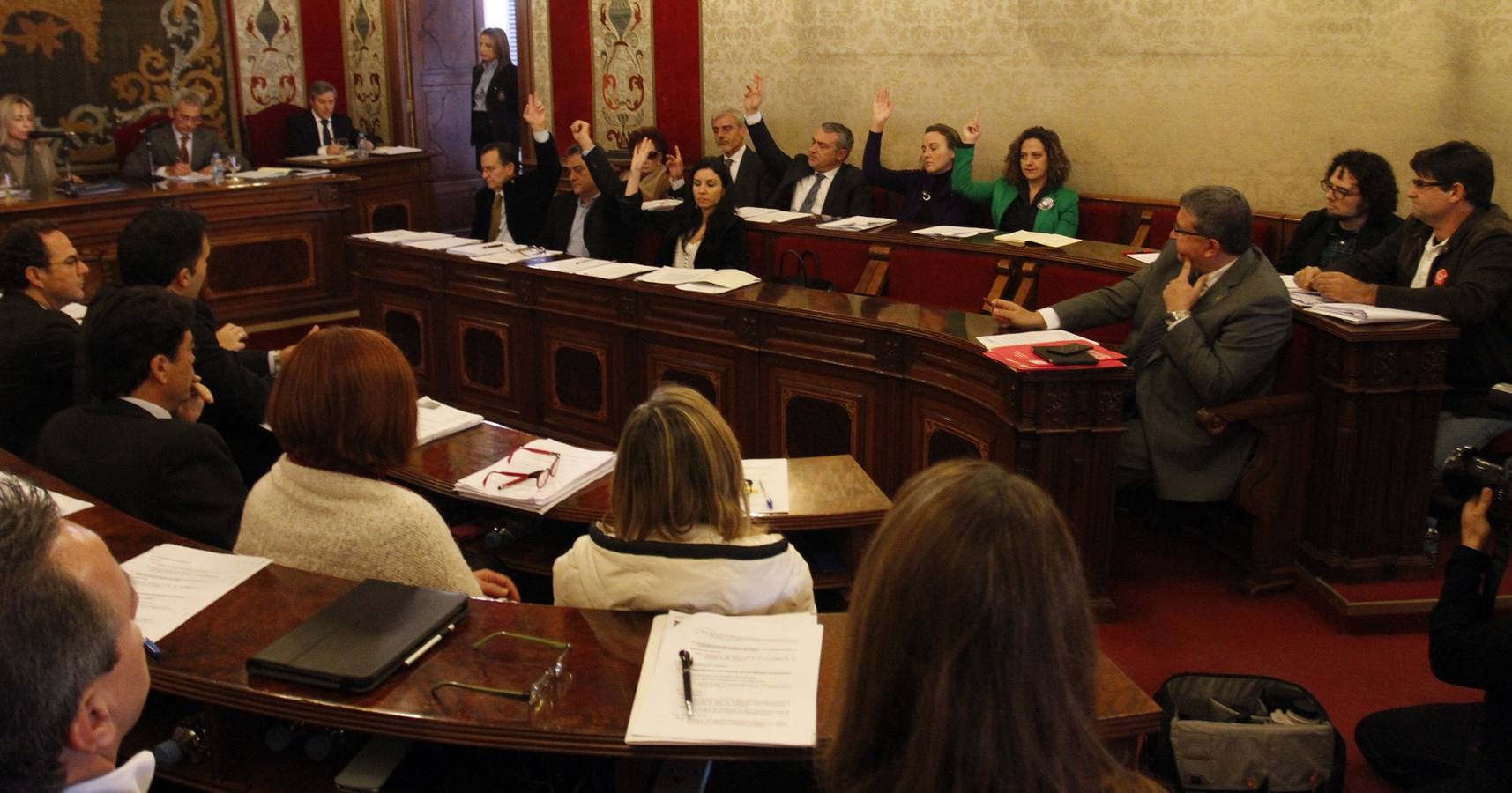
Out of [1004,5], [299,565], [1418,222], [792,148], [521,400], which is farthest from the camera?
[792,148]

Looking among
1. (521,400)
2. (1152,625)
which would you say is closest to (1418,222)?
(1152,625)

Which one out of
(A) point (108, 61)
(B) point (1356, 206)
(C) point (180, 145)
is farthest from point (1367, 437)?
(A) point (108, 61)

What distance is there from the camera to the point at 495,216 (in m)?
6.56

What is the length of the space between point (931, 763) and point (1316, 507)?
3.25 metres

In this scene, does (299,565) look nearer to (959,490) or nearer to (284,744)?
(284,744)

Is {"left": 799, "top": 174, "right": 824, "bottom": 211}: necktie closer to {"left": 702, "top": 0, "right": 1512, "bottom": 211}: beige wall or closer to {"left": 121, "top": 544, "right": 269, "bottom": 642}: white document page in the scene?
{"left": 702, "top": 0, "right": 1512, "bottom": 211}: beige wall

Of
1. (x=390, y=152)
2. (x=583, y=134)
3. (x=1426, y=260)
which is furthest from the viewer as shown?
(x=390, y=152)

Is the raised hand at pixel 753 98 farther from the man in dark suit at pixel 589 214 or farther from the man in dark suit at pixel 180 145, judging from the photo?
the man in dark suit at pixel 180 145

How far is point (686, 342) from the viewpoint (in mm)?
4992

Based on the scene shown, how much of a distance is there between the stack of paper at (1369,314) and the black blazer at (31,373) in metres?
3.77

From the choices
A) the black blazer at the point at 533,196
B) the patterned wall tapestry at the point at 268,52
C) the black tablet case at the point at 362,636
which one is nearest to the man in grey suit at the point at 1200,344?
the black tablet case at the point at 362,636

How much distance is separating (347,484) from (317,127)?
26.0 ft

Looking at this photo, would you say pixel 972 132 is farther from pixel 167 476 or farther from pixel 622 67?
pixel 167 476

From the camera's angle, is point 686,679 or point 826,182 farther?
point 826,182
